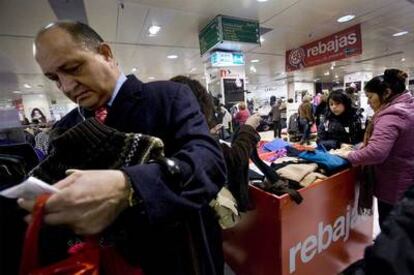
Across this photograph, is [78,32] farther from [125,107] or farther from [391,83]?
[391,83]

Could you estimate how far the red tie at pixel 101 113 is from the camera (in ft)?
2.23

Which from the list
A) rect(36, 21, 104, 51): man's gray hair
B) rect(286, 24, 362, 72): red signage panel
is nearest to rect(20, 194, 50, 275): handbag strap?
rect(36, 21, 104, 51): man's gray hair

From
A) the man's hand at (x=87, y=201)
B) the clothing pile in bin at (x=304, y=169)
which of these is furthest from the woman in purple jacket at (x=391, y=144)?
the man's hand at (x=87, y=201)

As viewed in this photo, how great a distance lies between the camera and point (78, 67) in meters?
0.64

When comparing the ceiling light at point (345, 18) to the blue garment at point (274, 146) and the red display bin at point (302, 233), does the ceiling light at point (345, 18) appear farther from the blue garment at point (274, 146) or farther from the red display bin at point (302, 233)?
the red display bin at point (302, 233)

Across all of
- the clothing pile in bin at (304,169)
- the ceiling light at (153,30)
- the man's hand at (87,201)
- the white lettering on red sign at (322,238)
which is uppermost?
the ceiling light at (153,30)

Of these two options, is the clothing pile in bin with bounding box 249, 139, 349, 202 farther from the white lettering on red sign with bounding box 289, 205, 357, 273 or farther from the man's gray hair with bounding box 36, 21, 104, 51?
the man's gray hair with bounding box 36, 21, 104, 51

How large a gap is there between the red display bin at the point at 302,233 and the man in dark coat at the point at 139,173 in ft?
2.63

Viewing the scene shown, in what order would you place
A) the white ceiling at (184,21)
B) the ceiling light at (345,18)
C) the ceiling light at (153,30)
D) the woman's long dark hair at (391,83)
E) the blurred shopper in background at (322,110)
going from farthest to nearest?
the ceiling light at (345,18)
the ceiling light at (153,30)
the white ceiling at (184,21)
the blurred shopper in background at (322,110)
the woman's long dark hair at (391,83)

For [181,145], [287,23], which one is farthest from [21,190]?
[287,23]

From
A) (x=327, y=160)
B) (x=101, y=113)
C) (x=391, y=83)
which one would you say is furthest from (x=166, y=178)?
(x=391, y=83)

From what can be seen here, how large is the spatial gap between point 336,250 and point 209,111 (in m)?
1.40

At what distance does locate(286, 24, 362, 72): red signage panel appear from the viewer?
5.08m

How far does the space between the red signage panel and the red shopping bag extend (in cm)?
605
